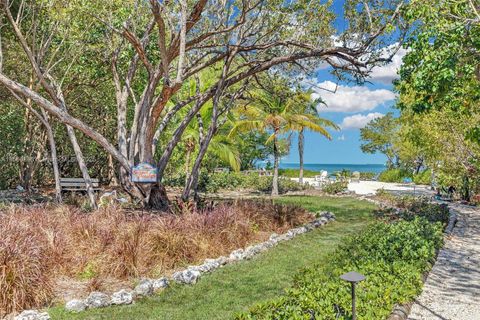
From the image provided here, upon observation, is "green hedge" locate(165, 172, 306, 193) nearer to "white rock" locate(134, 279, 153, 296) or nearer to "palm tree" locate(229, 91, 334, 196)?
"palm tree" locate(229, 91, 334, 196)

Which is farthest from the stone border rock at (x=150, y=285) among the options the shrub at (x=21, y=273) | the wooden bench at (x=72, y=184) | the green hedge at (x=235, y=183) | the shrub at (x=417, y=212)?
the green hedge at (x=235, y=183)

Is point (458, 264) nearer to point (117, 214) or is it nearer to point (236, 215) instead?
point (236, 215)

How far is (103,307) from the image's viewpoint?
4777mm

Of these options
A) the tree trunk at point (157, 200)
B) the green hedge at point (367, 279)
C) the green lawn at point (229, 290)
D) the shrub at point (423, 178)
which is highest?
the shrub at point (423, 178)

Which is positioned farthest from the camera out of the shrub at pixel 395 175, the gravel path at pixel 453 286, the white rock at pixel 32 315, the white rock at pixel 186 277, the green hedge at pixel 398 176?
the shrub at pixel 395 175

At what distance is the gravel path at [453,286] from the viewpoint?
4.71 meters

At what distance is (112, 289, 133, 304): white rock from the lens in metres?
4.86

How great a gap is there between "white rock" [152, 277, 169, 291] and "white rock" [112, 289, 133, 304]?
44 cm

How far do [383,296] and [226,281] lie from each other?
2.32m

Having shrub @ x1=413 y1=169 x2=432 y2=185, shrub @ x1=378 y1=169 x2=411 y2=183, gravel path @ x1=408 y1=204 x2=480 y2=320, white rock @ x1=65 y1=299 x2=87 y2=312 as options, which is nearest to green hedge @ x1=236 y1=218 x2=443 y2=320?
gravel path @ x1=408 y1=204 x2=480 y2=320

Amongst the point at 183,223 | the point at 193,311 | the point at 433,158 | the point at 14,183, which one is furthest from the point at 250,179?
the point at 193,311

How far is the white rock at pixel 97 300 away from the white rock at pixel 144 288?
40 centimetres

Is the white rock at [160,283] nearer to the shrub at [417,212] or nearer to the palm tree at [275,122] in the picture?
the shrub at [417,212]

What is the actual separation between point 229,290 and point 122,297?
1.41 metres
